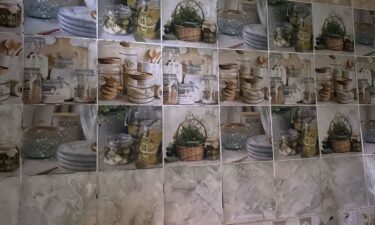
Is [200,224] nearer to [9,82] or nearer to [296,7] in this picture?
[9,82]

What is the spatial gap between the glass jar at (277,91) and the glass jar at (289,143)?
0.12m

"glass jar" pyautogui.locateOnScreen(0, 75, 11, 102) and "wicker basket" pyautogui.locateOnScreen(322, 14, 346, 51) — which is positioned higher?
"wicker basket" pyautogui.locateOnScreen(322, 14, 346, 51)

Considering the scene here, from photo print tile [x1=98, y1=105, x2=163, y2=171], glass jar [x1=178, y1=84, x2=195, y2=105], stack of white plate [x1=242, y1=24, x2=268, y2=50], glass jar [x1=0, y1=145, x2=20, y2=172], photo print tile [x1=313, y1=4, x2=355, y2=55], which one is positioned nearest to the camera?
glass jar [x1=0, y1=145, x2=20, y2=172]

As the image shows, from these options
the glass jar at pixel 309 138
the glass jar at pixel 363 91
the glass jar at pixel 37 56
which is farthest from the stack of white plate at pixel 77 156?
the glass jar at pixel 363 91

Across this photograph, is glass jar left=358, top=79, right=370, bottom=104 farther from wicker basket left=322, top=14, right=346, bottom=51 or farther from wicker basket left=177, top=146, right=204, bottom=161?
wicker basket left=177, top=146, right=204, bottom=161

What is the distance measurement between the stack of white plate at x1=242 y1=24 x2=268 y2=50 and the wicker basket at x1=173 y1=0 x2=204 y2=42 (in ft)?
0.58

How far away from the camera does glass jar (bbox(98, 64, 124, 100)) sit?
1.08 metres

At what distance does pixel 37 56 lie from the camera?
39.9 inches

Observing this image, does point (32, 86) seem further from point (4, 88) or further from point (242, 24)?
point (242, 24)

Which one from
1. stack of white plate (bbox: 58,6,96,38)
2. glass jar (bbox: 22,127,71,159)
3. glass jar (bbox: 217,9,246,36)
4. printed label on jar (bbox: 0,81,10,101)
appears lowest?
glass jar (bbox: 22,127,71,159)

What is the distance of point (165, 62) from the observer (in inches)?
Answer: 45.8

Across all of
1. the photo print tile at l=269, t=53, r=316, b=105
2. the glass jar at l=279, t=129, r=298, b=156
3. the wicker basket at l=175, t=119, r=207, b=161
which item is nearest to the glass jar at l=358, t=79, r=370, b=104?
the photo print tile at l=269, t=53, r=316, b=105

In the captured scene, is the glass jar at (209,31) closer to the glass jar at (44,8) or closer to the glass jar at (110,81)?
the glass jar at (110,81)

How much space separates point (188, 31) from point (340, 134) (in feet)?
2.40
